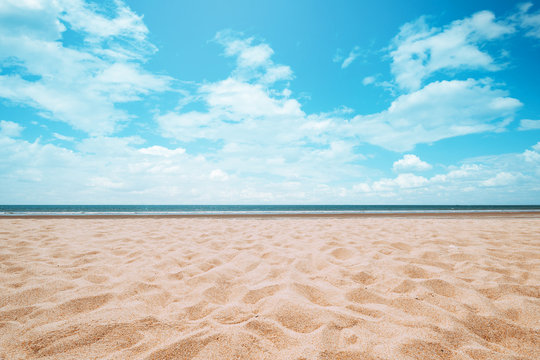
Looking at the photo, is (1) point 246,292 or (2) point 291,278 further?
(2) point 291,278

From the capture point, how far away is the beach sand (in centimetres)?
150

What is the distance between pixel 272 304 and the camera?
205cm

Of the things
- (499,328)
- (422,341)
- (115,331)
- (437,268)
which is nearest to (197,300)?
(115,331)

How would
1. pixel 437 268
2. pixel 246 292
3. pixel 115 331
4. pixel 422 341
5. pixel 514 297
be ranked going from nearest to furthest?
pixel 422 341 → pixel 115 331 → pixel 514 297 → pixel 246 292 → pixel 437 268

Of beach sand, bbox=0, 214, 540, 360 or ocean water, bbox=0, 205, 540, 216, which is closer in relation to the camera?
beach sand, bbox=0, 214, 540, 360

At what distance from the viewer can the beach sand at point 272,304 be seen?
1496mm

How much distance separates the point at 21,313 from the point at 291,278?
2.33 meters

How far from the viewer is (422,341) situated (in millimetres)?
1530

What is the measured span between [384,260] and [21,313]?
12.2ft

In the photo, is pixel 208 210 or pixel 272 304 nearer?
pixel 272 304

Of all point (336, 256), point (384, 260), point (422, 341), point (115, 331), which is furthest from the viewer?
point (336, 256)

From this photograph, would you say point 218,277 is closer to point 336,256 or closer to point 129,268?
point 129,268

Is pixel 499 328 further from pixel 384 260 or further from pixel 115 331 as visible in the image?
pixel 115 331

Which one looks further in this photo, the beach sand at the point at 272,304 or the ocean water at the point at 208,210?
the ocean water at the point at 208,210
